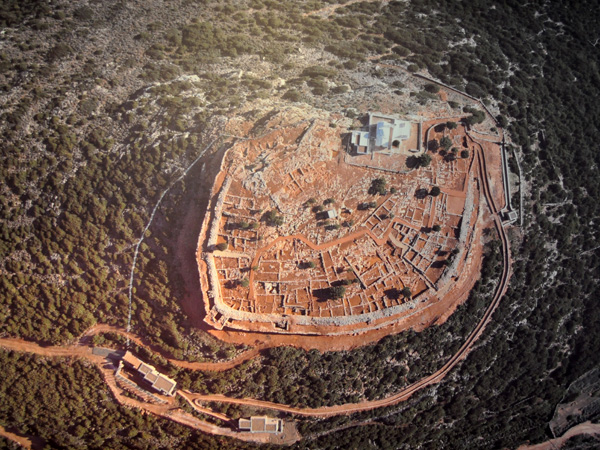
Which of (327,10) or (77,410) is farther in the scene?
(327,10)

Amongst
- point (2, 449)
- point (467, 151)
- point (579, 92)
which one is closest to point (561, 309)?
point (467, 151)

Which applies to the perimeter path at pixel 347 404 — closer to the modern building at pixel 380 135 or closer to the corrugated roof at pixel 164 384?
the corrugated roof at pixel 164 384

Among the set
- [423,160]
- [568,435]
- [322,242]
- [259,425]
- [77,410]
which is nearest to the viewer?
[322,242]

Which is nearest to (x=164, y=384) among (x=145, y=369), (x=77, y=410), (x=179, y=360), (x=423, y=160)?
(x=145, y=369)

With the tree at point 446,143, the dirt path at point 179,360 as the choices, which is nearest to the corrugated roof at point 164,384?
the dirt path at point 179,360

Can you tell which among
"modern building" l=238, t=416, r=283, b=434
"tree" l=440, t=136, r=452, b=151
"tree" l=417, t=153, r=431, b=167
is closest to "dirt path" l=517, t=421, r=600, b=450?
"modern building" l=238, t=416, r=283, b=434

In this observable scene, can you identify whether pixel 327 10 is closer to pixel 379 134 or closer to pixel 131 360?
pixel 379 134

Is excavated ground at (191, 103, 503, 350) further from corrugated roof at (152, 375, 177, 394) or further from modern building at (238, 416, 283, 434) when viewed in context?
modern building at (238, 416, 283, 434)
